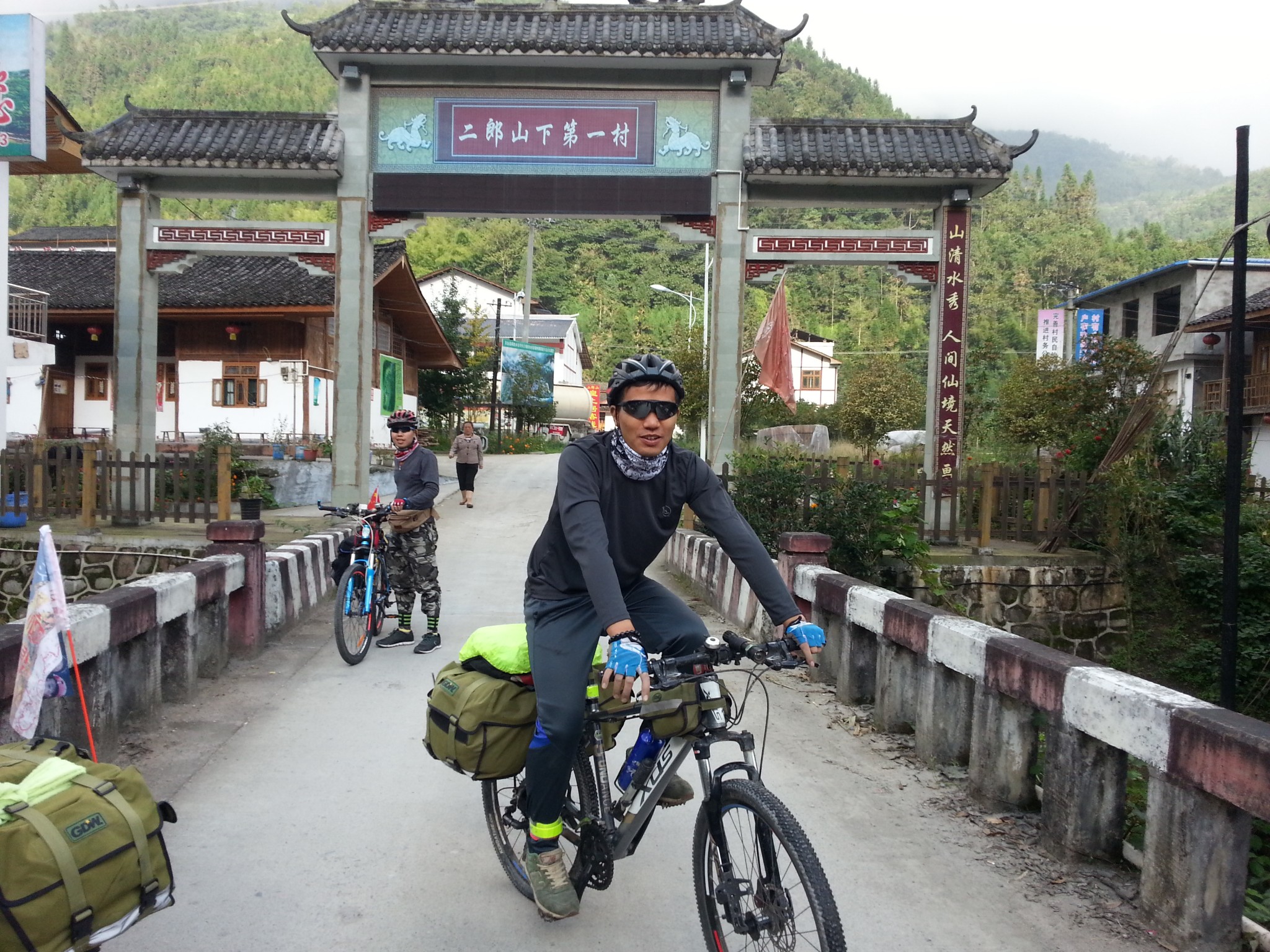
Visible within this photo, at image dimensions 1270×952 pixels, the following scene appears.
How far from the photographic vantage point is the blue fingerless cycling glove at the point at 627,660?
2.82m

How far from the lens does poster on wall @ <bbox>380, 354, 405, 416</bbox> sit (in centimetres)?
2819

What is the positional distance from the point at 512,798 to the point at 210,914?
3.54 feet

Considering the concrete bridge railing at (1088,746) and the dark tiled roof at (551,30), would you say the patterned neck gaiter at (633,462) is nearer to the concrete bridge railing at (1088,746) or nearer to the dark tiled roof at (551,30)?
the concrete bridge railing at (1088,746)

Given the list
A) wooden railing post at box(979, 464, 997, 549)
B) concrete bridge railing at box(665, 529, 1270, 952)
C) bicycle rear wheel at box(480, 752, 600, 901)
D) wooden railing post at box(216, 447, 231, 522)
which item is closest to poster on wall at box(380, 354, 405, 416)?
wooden railing post at box(216, 447, 231, 522)

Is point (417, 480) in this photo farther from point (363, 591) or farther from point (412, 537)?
point (363, 591)

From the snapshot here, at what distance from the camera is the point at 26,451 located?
15242mm

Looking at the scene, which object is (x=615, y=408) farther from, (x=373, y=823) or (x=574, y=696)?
(x=373, y=823)

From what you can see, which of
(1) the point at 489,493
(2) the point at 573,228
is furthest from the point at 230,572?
(2) the point at 573,228

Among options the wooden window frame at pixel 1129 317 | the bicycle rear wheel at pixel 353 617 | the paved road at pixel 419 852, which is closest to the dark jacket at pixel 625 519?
the paved road at pixel 419 852

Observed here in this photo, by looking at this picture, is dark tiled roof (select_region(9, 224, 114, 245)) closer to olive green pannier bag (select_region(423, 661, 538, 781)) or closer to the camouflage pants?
the camouflage pants

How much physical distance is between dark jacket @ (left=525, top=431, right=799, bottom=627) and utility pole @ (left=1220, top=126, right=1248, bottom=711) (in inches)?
210

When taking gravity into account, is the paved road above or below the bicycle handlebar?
below

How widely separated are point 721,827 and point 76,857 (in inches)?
64.9

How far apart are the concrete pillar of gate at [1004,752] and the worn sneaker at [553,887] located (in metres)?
2.22
